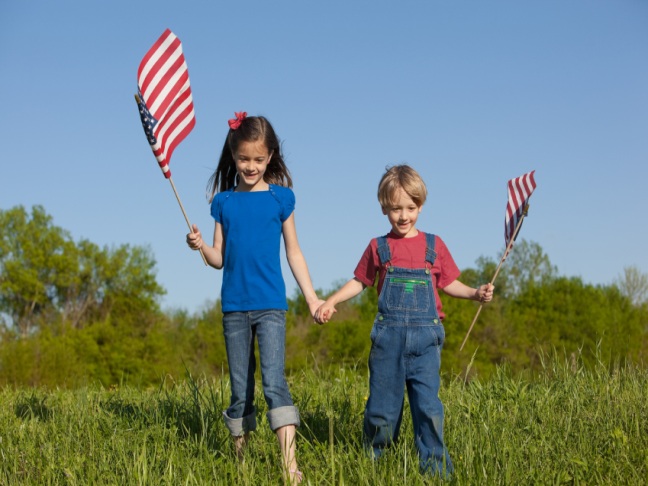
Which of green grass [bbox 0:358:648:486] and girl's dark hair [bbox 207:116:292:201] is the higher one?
girl's dark hair [bbox 207:116:292:201]

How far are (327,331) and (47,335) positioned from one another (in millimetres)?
15784

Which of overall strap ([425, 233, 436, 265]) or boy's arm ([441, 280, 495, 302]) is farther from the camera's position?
boy's arm ([441, 280, 495, 302])

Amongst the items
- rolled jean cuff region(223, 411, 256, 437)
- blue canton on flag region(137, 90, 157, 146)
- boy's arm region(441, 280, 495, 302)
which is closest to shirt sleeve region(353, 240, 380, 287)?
boy's arm region(441, 280, 495, 302)

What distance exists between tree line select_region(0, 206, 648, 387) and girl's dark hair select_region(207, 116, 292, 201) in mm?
38345

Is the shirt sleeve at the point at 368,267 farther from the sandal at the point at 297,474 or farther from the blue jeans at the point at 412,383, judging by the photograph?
the sandal at the point at 297,474

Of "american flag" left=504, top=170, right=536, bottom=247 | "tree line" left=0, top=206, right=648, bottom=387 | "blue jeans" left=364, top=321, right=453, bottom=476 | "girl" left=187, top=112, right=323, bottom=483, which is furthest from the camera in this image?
"tree line" left=0, top=206, right=648, bottom=387

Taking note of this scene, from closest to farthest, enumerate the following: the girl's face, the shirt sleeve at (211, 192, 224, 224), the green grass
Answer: the green grass < the girl's face < the shirt sleeve at (211, 192, 224, 224)

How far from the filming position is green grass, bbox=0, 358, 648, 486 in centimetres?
402

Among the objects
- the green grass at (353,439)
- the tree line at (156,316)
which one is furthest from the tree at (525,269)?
the green grass at (353,439)

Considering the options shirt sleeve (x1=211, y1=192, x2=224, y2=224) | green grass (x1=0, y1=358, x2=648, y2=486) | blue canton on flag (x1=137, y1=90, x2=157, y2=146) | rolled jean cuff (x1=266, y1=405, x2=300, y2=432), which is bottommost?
green grass (x1=0, y1=358, x2=648, y2=486)

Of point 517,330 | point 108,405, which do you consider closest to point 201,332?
point 517,330

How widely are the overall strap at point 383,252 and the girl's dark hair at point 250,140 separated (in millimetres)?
799

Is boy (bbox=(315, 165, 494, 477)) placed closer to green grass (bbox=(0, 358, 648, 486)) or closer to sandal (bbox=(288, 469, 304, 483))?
green grass (bbox=(0, 358, 648, 486))

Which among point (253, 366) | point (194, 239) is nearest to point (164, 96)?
point (194, 239)
